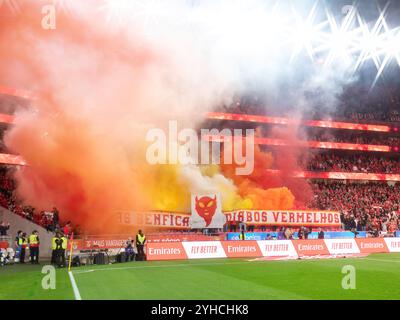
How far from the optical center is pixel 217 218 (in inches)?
1014

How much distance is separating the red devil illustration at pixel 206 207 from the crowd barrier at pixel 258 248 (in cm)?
439

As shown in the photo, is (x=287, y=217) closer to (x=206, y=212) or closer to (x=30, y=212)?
(x=206, y=212)

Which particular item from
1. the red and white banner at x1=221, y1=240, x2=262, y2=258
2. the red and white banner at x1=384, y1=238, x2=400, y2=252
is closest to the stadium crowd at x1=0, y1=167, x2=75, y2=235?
the red and white banner at x1=221, y1=240, x2=262, y2=258

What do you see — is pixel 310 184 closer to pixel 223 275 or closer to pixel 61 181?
pixel 61 181

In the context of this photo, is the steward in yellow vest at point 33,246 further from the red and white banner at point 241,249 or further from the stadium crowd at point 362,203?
the stadium crowd at point 362,203

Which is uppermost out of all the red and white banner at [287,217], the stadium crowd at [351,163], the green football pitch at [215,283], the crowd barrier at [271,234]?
the stadium crowd at [351,163]

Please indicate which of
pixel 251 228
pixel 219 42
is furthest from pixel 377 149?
pixel 219 42

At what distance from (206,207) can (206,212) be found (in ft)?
1.03

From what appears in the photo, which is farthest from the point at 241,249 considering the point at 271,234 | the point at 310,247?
the point at 271,234

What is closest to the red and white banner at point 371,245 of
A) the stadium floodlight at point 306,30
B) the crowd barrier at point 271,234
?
the crowd barrier at point 271,234

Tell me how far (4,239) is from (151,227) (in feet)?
A: 30.6

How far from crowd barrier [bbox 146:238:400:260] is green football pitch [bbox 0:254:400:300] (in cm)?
382

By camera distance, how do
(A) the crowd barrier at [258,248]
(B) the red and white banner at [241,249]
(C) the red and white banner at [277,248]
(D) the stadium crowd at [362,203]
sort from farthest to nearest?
1. (D) the stadium crowd at [362,203]
2. (C) the red and white banner at [277,248]
3. (B) the red and white banner at [241,249]
4. (A) the crowd barrier at [258,248]

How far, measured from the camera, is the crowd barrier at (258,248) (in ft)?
67.4
